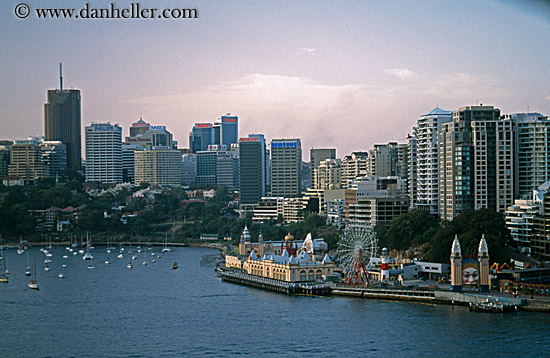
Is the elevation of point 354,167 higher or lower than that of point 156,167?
lower

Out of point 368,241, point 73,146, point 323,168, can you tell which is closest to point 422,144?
point 368,241

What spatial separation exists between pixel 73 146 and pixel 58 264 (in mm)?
35356

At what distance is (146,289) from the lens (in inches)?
895

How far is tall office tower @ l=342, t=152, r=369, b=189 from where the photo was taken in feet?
138

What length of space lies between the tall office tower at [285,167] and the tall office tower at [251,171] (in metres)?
1.33

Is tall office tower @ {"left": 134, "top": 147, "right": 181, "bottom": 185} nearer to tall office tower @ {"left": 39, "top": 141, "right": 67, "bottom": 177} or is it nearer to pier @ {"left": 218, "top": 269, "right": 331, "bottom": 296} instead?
tall office tower @ {"left": 39, "top": 141, "right": 67, "bottom": 177}

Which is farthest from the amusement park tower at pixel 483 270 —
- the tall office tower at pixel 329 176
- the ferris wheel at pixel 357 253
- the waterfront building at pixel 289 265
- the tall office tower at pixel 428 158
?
the tall office tower at pixel 329 176

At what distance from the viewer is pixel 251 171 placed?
4884 centimetres

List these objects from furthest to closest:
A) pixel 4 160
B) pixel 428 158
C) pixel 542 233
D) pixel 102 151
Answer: pixel 102 151, pixel 4 160, pixel 428 158, pixel 542 233

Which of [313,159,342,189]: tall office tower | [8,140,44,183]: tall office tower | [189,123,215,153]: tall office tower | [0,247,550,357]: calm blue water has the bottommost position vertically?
[0,247,550,357]: calm blue water

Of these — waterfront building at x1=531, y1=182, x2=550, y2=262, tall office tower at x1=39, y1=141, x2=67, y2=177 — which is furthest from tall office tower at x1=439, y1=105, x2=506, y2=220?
tall office tower at x1=39, y1=141, x2=67, y2=177

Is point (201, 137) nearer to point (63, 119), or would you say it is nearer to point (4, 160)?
point (63, 119)

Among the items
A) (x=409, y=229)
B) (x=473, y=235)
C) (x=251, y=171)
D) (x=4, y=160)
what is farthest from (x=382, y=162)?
(x=4, y=160)

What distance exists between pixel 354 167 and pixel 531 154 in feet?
56.5
